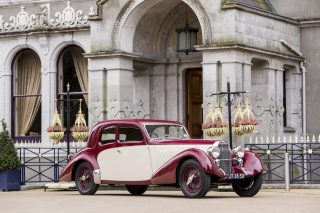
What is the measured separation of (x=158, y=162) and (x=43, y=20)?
13653 mm

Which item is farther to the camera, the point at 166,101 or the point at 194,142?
the point at 166,101

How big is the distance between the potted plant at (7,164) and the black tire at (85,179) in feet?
10.8

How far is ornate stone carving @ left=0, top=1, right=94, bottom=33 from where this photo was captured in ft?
102

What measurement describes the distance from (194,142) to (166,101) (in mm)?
10180

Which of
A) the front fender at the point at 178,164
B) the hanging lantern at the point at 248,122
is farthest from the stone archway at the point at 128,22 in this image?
the front fender at the point at 178,164

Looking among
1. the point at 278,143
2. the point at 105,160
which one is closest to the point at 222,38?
the point at 278,143

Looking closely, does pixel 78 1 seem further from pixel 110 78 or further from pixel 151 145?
pixel 151 145

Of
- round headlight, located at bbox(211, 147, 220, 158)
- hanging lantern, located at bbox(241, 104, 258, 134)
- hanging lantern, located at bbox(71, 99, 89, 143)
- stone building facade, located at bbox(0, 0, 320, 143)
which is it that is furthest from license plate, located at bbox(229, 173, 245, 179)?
hanging lantern, located at bbox(71, 99, 89, 143)

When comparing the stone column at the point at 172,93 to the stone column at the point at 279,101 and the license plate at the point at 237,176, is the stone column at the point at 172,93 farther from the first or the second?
the license plate at the point at 237,176

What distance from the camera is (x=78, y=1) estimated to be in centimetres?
3128

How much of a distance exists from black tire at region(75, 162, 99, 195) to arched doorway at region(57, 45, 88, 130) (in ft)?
32.9

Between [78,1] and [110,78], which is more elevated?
[78,1]

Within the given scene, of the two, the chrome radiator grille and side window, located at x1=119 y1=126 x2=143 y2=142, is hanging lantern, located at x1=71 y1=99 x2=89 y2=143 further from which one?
the chrome radiator grille

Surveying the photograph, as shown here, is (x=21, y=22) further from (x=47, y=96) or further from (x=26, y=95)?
(x=47, y=96)
